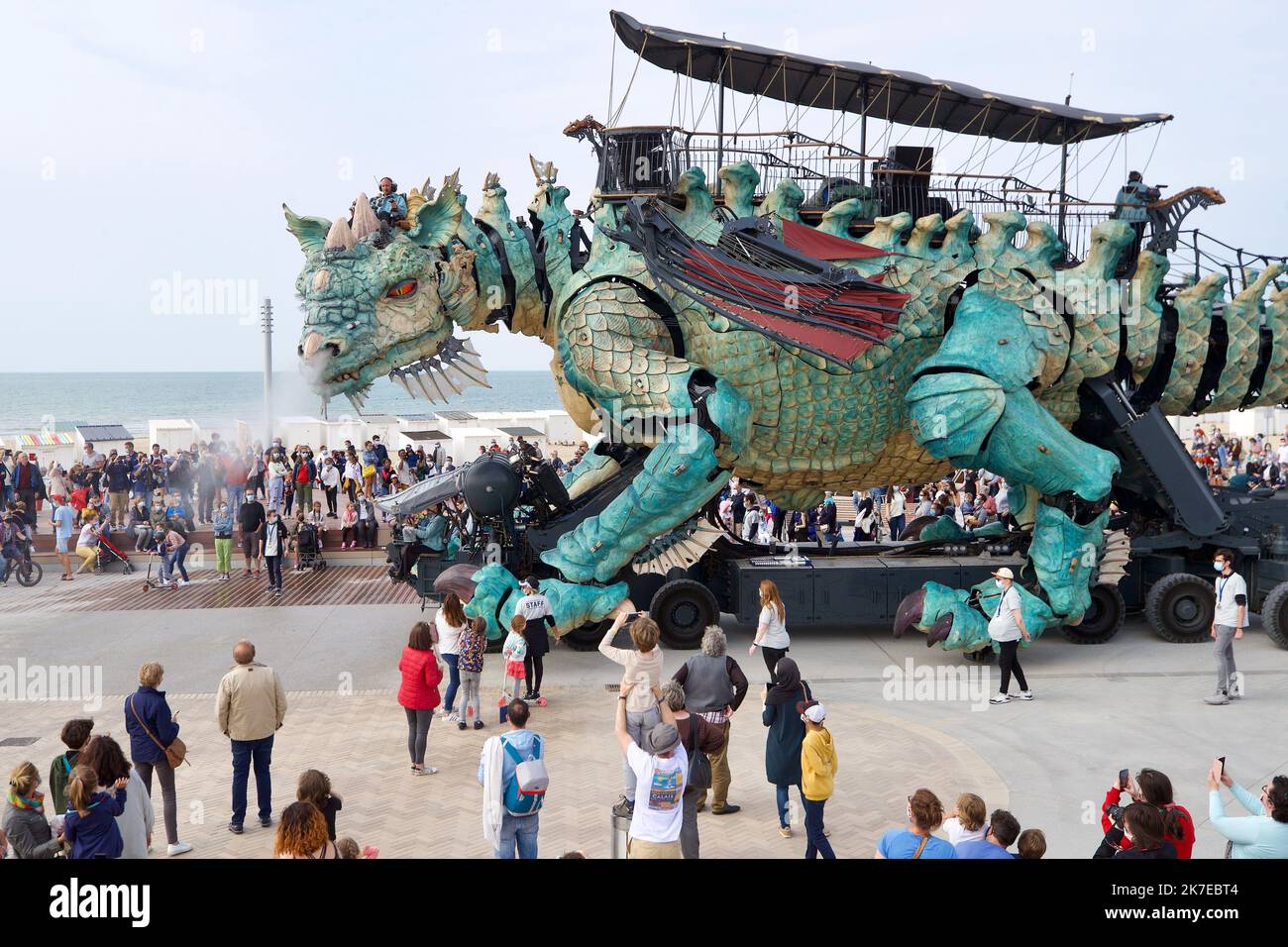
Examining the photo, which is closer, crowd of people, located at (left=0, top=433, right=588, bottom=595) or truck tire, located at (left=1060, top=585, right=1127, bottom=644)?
truck tire, located at (left=1060, top=585, right=1127, bottom=644)

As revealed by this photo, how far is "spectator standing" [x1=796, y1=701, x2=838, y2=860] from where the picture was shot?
7.13 m

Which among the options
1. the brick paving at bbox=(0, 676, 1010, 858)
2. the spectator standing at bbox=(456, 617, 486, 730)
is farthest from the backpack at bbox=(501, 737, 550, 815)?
the spectator standing at bbox=(456, 617, 486, 730)

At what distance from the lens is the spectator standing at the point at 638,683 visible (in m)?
6.96

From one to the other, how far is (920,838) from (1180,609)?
9356mm

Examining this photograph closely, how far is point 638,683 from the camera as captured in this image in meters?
7.82

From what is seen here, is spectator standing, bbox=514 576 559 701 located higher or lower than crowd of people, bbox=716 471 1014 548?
lower

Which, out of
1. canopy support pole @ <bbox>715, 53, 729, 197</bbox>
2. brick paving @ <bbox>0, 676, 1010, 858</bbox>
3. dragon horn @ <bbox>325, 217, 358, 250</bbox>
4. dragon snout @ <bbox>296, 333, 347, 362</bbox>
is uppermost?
canopy support pole @ <bbox>715, 53, 729, 197</bbox>

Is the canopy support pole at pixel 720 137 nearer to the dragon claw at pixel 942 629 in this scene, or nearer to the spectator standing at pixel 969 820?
the dragon claw at pixel 942 629

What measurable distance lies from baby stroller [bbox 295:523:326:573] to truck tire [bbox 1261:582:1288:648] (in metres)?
13.7

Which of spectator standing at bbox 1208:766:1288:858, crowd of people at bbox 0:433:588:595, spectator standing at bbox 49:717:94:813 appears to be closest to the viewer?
spectator standing at bbox 1208:766:1288:858

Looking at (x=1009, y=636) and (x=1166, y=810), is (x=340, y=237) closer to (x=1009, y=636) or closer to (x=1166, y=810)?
(x=1009, y=636)

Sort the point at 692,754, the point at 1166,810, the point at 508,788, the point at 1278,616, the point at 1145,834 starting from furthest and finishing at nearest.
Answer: the point at 1278,616, the point at 692,754, the point at 508,788, the point at 1166,810, the point at 1145,834

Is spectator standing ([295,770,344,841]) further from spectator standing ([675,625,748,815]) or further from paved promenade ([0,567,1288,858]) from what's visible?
→ spectator standing ([675,625,748,815])

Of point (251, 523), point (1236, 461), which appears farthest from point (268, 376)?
A: point (1236, 461)
